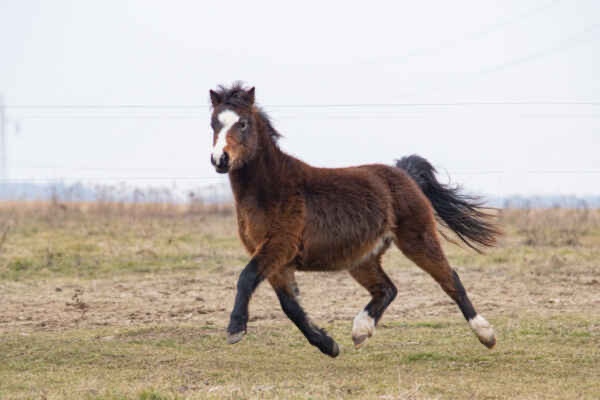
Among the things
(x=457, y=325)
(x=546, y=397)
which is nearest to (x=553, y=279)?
(x=457, y=325)

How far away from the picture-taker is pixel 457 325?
9344 mm

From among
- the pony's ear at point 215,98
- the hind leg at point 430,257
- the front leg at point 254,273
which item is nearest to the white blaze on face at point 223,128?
the pony's ear at point 215,98

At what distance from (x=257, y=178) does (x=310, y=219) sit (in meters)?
0.56

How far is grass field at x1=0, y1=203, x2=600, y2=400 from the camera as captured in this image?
21.1 feet

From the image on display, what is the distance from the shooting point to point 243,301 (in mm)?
6461

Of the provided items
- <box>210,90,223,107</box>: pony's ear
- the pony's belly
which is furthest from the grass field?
<box>210,90,223,107</box>: pony's ear

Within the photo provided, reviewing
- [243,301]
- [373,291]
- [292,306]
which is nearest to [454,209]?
[373,291]

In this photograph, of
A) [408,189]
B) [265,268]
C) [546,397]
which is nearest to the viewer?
[546,397]

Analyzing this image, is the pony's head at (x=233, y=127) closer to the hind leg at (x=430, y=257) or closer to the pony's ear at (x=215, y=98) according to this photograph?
the pony's ear at (x=215, y=98)

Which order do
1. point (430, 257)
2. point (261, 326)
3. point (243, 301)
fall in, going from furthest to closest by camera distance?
1. point (261, 326)
2. point (430, 257)
3. point (243, 301)

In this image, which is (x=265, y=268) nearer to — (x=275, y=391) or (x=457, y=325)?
(x=275, y=391)

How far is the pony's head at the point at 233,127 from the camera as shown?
6559 millimetres

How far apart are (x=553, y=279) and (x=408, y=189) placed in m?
5.73

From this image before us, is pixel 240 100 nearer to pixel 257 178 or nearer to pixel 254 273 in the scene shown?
pixel 257 178
